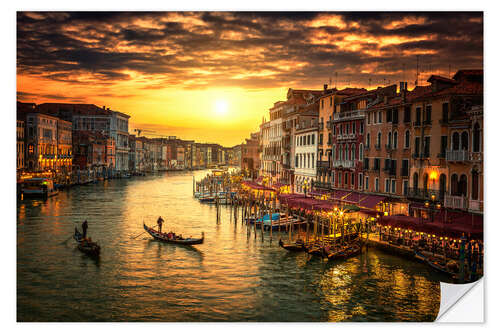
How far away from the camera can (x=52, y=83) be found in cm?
876

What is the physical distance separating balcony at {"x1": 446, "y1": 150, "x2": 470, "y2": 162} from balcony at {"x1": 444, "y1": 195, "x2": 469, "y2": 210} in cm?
78

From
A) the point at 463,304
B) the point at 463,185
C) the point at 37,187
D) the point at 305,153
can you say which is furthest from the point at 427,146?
the point at 37,187

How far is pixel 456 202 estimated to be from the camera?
967cm

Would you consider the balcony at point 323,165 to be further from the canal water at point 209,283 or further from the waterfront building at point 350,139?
the canal water at point 209,283

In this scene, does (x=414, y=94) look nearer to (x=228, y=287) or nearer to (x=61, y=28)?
(x=228, y=287)

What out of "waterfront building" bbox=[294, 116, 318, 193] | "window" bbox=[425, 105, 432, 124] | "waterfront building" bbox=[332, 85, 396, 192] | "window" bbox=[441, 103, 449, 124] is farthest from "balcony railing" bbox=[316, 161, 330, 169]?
"window" bbox=[441, 103, 449, 124]

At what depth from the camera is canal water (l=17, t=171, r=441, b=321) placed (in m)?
8.04

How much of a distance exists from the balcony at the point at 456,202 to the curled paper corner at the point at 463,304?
254 cm

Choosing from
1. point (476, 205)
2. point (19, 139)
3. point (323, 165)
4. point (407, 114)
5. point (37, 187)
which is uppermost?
point (407, 114)

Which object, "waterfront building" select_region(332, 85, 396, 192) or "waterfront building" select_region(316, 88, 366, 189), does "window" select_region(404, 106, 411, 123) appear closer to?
"waterfront building" select_region(332, 85, 396, 192)

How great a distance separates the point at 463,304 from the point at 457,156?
12.3 feet

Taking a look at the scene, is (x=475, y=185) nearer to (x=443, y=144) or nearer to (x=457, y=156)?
(x=457, y=156)

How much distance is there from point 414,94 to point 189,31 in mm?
6819
